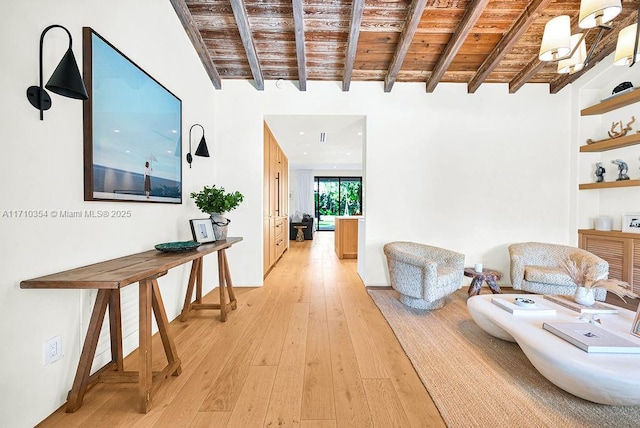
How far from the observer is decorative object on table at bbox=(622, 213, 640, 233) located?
136 inches

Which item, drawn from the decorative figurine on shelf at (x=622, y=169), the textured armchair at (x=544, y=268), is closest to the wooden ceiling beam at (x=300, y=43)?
the textured armchair at (x=544, y=268)

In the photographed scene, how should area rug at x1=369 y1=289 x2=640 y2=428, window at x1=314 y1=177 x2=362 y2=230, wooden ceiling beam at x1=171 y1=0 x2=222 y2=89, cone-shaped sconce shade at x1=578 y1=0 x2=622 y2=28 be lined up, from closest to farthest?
area rug at x1=369 y1=289 x2=640 y2=428 → cone-shaped sconce shade at x1=578 y1=0 x2=622 y2=28 → wooden ceiling beam at x1=171 y1=0 x2=222 y2=89 → window at x1=314 y1=177 x2=362 y2=230

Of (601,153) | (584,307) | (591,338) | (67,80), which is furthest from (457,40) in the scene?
(67,80)

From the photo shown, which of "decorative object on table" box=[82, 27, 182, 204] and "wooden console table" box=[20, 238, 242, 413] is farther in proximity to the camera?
"decorative object on table" box=[82, 27, 182, 204]

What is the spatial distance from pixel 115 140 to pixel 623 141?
5.26 metres

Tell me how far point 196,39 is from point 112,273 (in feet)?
9.14

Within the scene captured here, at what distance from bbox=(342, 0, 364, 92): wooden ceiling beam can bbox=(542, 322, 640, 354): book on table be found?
3.00 m

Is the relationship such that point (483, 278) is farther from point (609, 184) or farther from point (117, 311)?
point (117, 311)

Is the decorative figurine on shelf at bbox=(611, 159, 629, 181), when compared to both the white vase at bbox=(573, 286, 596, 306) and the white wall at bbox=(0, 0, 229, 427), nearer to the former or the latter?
the white vase at bbox=(573, 286, 596, 306)

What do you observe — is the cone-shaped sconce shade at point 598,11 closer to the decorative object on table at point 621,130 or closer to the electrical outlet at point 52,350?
the decorative object on table at point 621,130

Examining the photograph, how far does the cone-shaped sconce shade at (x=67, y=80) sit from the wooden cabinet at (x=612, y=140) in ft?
17.1

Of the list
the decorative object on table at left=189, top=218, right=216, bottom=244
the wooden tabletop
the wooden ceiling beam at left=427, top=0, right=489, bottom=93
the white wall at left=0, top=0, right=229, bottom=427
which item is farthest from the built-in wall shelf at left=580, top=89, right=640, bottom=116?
the white wall at left=0, top=0, right=229, bottom=427

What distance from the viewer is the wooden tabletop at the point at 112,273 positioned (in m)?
1.36

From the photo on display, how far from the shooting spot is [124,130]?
2.04m
